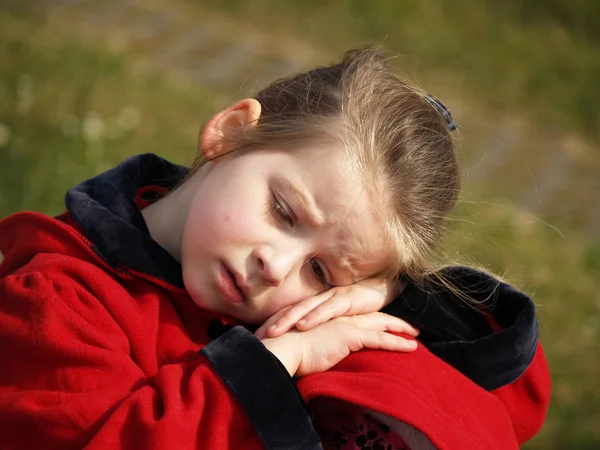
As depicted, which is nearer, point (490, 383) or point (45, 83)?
point (490, 383)

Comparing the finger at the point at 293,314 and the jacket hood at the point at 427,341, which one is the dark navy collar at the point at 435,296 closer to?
the jacket hood at the point at 427,341

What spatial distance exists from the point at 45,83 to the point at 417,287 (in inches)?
141

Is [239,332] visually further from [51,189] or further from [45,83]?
[45,83]

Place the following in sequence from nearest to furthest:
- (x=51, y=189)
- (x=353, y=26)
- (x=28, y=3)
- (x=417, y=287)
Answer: (x=417, y=287) → (x=51, y=189) → (x=28, y=3) → (x=353, y=26)

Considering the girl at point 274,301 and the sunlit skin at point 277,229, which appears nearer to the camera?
the girl at point 274,301

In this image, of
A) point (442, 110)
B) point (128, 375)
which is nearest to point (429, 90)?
point (442, 110)

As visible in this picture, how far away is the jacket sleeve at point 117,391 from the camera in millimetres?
1670

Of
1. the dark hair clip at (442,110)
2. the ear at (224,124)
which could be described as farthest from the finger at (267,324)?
the dark hair clip at (442,110)

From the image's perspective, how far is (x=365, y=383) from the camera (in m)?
1.89

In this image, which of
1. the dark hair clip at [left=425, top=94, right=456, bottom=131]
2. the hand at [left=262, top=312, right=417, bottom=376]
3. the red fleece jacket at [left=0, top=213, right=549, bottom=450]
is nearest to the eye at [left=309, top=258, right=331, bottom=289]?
the hand at [left=262, top=312, right=417, bottom=376]

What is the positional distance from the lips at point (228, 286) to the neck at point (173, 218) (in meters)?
0.26

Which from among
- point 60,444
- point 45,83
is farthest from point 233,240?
point 45,83

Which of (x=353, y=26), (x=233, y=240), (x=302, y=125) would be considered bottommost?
(x=353, y=26)

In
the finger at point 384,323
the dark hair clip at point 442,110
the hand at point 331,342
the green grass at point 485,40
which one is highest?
the dark hair clip at point 442,110
